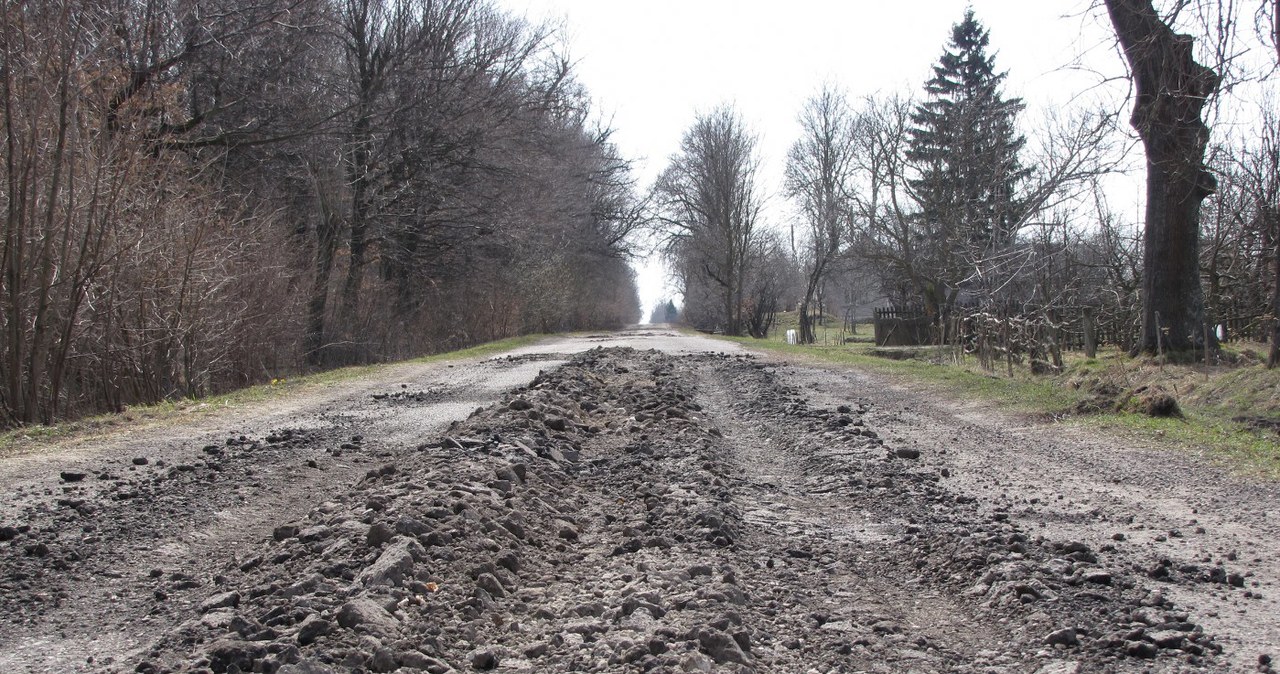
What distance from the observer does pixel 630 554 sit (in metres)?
4.95

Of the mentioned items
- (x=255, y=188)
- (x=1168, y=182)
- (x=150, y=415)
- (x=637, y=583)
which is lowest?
(x=637, y=583)

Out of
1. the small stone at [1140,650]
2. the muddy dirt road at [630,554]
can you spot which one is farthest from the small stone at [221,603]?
the small stone at [1140,650]

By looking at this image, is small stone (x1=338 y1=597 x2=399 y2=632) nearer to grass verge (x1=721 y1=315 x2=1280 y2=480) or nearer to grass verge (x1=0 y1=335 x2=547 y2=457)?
grass verge (x1=0 y1=335 x2=547 y2=457)

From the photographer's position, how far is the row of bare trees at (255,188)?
9984 mm

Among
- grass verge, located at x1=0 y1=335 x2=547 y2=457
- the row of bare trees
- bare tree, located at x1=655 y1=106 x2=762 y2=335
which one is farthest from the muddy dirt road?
bare tree, located at x1=655 y1=106 x2=762 y2=335

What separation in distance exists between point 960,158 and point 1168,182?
19.8m

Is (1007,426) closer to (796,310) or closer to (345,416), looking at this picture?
(345,416)

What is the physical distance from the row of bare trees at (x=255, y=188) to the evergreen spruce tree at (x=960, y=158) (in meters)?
12.5

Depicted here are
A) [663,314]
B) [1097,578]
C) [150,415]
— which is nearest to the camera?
[1097,578]

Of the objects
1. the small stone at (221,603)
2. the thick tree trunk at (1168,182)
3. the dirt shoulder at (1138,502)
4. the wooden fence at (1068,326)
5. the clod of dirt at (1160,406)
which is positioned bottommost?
the dirt shoulder at (1138,502)

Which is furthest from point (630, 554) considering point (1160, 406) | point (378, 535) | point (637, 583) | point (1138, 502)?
point (1160, 406)

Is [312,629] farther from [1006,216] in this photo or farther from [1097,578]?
[1006,216]

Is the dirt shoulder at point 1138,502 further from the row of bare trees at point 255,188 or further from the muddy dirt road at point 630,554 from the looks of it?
the row of bare trees at point 255,188

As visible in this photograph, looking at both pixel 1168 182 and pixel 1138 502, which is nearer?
pixel 1138 502
